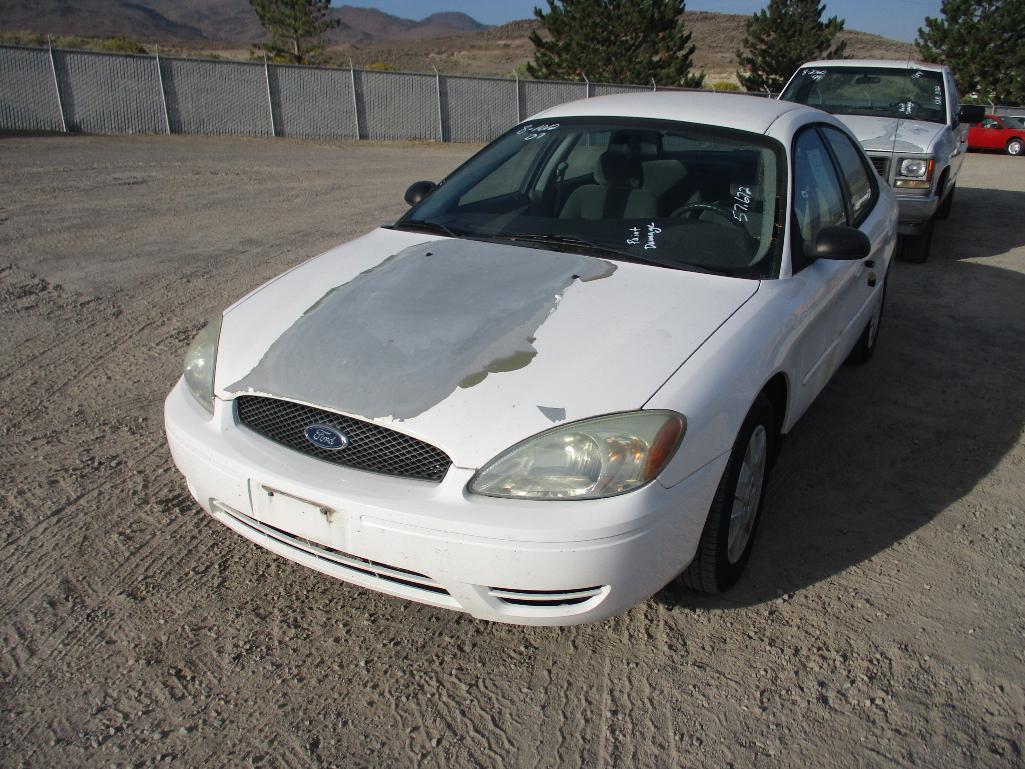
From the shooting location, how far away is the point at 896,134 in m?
7.70

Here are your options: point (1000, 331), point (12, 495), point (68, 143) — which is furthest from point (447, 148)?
point (12, 495)

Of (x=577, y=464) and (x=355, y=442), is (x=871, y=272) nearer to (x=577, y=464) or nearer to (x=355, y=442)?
(x=577, y=464)

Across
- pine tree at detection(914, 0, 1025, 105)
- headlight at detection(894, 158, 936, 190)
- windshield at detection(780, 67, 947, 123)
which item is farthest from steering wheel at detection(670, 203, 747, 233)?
pine tree at detection(914, 0, 1025, 105)

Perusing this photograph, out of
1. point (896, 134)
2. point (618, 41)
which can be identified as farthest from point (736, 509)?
point (618, 41)

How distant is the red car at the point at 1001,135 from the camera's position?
72.2ft

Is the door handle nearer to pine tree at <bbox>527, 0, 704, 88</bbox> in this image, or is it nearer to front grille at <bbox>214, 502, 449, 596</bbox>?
front grille at <bbox>214, 502, 449, 596</bbox>

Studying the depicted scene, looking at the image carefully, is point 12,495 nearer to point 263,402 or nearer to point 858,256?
point 263,402

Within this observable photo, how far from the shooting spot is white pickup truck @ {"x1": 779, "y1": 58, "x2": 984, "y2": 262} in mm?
7441

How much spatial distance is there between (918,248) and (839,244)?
5209 mm

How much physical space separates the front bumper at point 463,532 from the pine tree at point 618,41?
3389 cm

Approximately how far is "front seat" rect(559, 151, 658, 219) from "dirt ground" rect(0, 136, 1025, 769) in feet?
4.37

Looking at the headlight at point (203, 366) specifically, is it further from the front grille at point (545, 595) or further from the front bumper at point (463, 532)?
the front grille at point (545, 595)

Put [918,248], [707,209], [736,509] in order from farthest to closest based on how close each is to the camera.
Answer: [918,248] < [707,209] < [736,509]

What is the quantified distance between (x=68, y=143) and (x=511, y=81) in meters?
12.8
